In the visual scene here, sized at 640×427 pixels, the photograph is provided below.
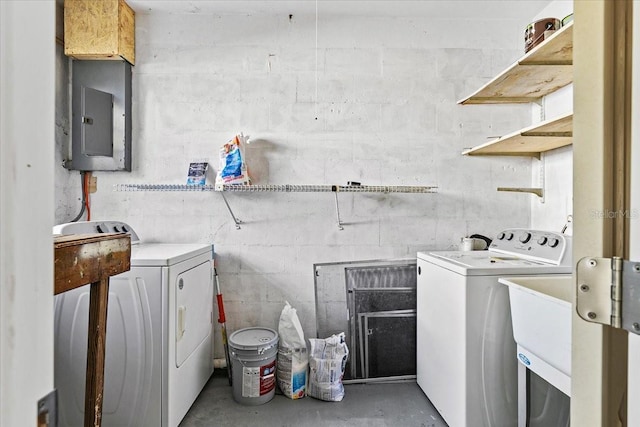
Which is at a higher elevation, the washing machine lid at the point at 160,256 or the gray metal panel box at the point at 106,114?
the gray metal panel box at the point at 106,114

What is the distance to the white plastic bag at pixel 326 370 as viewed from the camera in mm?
2105

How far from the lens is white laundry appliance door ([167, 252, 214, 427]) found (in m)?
1.73

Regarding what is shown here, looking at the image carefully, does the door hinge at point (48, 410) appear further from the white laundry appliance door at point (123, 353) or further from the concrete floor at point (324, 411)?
the concrete floor at point (324, 411)

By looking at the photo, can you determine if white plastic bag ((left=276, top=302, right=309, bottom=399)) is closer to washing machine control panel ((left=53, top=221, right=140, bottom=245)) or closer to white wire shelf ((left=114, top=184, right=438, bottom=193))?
white wire shelf ((left=114, top=184, right=438, bottom=193))

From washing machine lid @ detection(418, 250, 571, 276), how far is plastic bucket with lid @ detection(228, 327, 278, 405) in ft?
3.77

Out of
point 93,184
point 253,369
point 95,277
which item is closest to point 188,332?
point 253,369

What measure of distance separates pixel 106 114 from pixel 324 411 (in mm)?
2412

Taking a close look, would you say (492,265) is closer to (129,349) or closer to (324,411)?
(324,411)

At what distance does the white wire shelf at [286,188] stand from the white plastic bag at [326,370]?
980 mm

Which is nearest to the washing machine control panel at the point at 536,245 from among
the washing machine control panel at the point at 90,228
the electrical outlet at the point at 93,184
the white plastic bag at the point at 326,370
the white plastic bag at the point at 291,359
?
the white plastic bag at the point at 326,370

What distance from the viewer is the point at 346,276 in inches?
95.8

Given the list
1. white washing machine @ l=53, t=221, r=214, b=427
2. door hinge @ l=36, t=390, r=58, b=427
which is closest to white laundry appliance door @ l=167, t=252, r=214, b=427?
white washing machine @ l=53, t=221, r=214, b=427

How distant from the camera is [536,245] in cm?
190

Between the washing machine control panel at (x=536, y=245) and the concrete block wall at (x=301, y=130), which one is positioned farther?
the concrete block wall at (x=301, y=130)
